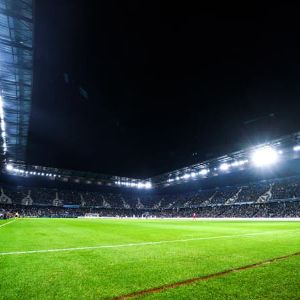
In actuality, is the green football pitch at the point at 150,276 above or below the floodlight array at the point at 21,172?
below

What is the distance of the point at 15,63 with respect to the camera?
1980 cm

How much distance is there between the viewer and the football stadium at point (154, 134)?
557 cm

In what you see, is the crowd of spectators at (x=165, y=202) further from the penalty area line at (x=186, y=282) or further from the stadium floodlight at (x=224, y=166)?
the penalty area line at (x=186, y=282)

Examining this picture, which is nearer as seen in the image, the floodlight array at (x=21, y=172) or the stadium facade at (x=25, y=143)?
the stadium facade at (x=25, y=143)

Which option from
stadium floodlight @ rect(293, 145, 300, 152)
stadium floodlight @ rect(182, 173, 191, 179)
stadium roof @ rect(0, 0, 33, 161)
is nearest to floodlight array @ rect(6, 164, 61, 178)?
stadium roof @ rect(0, 0, 33, 161)

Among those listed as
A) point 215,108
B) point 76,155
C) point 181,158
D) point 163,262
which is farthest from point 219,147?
point 163,262

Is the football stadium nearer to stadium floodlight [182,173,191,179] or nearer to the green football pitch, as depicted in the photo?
the green football pitch

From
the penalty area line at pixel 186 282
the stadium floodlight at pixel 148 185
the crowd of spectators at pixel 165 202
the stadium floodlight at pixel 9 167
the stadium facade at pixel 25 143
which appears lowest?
the penalty area line at pixel 186 282

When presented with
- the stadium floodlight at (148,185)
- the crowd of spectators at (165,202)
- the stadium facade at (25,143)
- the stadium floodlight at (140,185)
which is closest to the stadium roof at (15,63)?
the stadium facade at (25,143)

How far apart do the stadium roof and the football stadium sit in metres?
0.10

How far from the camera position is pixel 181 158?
57469mm

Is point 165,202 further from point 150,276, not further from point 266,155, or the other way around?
point 150,276

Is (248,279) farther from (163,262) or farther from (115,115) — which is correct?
(115,115)

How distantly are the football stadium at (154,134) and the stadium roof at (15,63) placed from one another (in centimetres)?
10
